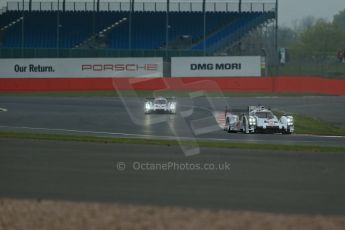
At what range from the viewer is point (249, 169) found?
14.3 m

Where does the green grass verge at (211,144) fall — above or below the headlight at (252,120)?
below

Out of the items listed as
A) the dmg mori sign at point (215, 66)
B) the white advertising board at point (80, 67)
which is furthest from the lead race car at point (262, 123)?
the dmg mori sign at point (215, 66)

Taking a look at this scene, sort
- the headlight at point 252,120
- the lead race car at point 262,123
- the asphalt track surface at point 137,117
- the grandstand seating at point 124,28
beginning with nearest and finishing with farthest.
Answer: the asphalt track surface at point 137,117 < the lead race car at point 262,123 < the headlight at point 252,120 < the grandstand seating at point 124,28

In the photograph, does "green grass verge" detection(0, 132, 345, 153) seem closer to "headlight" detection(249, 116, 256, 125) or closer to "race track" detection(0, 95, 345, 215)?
"race track" detection(0, 95, 345, 215)

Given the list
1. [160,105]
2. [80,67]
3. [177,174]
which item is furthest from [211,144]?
[80,67]

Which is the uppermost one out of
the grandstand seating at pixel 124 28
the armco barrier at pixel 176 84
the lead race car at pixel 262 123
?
the grandstand seating at pixel 124 28

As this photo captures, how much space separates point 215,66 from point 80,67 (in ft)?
34.7

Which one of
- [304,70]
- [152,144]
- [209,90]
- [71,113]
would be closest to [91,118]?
[71,113]

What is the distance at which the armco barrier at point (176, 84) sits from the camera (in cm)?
5206

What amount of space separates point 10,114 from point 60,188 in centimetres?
2285

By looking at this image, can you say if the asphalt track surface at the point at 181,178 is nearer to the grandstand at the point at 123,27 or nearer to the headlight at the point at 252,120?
the headlight at the point at 252,120

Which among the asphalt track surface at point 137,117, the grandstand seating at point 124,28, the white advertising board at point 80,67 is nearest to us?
the asphalt track surface at point 137,117

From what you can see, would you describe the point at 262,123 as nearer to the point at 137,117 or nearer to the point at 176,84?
the point at 137,117

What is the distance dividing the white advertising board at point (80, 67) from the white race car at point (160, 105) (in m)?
18.7
